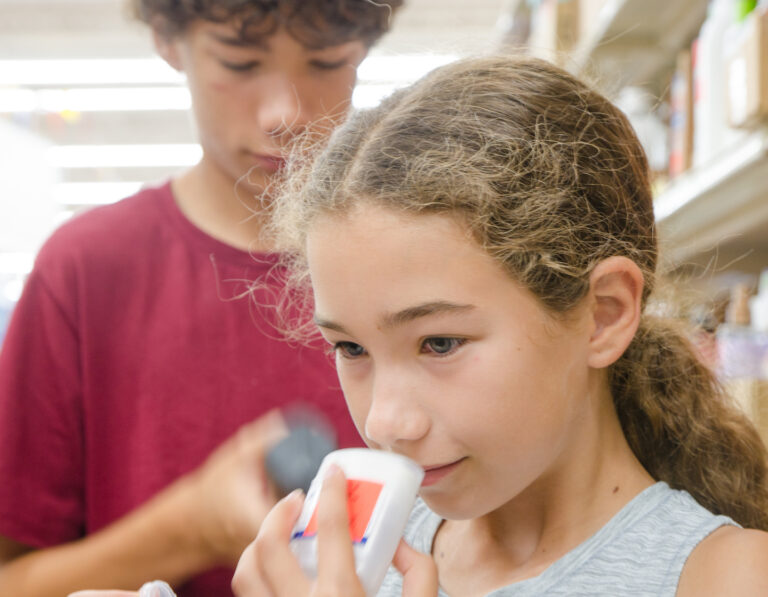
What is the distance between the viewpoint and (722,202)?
Answer: 1653mm

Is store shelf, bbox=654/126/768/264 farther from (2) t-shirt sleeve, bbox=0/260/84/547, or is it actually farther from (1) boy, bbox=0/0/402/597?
(2) t-shirt sleeve, bbox=0/260/84/547

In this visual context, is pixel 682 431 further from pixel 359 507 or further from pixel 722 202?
pixel 722 202

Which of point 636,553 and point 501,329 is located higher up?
point 501,329

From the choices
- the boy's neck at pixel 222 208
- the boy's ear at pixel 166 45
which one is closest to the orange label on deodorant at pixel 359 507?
the boy's neck at pixel 222 208

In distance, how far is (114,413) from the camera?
124cm

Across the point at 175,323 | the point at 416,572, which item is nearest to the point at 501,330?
the point at 416,572

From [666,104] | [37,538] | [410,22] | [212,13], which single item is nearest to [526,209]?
[212,13]

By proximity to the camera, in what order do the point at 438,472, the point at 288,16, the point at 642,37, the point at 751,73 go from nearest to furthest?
the point at 438,472 → the point at 288,16 → the point at 751,73 → the point at 642,37

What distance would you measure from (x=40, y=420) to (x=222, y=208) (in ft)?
1.34

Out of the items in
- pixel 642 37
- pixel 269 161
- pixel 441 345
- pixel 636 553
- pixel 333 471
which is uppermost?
pixel 642 37

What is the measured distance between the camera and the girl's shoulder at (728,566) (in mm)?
740

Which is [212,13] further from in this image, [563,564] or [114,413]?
[563,564]

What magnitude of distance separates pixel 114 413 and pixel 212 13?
585 mm

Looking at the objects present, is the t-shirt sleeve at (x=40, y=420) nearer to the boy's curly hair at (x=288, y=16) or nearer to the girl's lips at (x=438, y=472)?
the boy's curly hair at (x=288, y=16)
